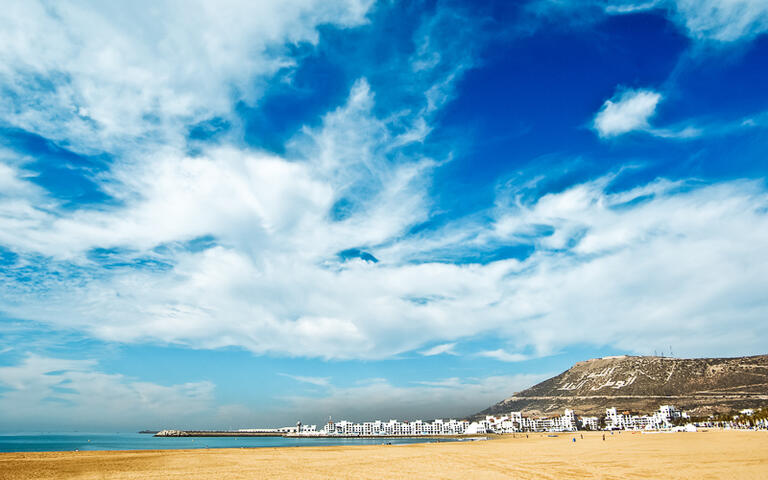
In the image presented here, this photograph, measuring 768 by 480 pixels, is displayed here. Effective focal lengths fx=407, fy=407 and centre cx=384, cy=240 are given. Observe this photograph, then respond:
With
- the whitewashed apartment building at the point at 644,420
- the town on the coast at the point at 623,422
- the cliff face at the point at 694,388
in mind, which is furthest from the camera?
the cliff face at the point at 694,388

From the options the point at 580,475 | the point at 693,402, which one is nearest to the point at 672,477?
the point at 580,475

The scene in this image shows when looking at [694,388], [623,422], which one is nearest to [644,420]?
[623,422]

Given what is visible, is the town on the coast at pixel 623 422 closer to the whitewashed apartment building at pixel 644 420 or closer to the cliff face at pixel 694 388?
the whitewashed apartment building at pixel 644 420

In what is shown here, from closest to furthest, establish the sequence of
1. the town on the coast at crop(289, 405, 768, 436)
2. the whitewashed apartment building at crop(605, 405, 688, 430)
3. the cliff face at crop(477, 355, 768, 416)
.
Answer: the town on the coast at crop(289, 405, 768, 436), the whitewashed apartment building at crop(605, 405, 688, 430), the cliff face at crop(477, 355, 768, 416)

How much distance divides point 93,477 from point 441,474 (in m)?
19.9

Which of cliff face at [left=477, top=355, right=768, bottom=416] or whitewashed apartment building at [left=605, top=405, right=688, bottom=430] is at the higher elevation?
cliff face at [left=477, top=355, right=768, bottom=416]

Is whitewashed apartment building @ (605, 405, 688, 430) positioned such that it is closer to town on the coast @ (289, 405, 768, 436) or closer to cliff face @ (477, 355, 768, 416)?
town on the coast @ (289, 405, 768, 436)

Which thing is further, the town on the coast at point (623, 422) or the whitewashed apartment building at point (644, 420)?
the whitewashed apartment building at point (644, 420)

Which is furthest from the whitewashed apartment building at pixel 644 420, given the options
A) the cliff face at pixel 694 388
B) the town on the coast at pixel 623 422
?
the cliff face at pixel 694 388

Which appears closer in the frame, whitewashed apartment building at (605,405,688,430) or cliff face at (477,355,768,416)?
whitewashed apartment building at (605,405,688,430)

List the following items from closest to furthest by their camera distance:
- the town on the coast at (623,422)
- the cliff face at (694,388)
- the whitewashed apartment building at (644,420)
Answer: the town on the coast at (623,422) → the whitewashed apartment building at (644,420) → the cliff face at (694,388)

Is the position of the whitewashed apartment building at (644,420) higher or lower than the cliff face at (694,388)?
lower

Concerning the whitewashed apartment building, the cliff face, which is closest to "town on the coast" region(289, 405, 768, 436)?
the whitewashed apartment building

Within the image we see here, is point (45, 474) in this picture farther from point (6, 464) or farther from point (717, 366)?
point (717, 366)
